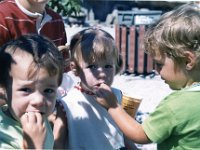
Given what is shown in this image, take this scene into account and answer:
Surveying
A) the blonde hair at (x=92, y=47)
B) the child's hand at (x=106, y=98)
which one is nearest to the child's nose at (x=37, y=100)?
the child's hand at (x=106, y=98)

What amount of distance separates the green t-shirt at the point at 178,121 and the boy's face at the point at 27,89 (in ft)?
1.83

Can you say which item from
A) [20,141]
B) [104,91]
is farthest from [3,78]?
[104,91]

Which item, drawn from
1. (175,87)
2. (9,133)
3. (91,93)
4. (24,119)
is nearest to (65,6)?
(91,93)

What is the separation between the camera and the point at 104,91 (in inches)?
98.2

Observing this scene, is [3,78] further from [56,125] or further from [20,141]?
[56,125]

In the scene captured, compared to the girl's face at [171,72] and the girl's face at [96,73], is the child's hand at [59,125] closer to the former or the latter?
the girl's face at [96,73]

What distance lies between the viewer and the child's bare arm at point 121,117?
2.44 m

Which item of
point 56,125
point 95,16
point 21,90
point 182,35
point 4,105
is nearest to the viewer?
point 21,90

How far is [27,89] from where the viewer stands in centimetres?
204

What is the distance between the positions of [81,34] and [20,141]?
80cm

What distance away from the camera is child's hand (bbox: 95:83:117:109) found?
2486 millimetres

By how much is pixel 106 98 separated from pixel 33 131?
640 millimetres

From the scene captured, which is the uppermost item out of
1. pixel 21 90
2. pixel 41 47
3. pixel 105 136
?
pixel 41 47

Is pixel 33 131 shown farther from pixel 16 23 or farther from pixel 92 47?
pixel 16 23
